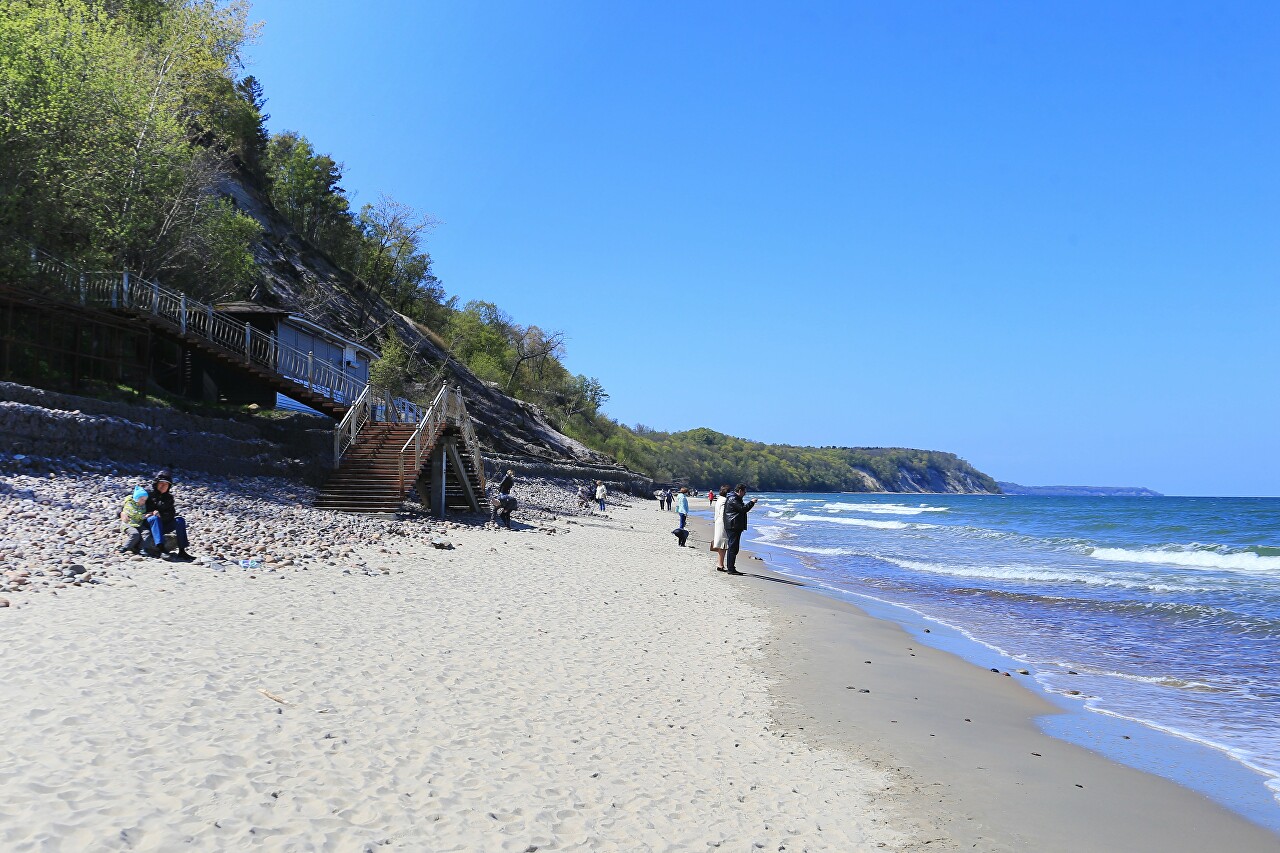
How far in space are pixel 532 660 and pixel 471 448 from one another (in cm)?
1672

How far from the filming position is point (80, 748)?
15.1 ft

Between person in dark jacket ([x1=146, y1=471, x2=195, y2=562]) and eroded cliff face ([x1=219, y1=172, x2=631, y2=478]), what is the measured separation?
24.2 m

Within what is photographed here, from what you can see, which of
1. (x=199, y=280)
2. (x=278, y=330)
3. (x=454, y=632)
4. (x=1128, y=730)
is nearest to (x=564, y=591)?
(x=454, y=632)

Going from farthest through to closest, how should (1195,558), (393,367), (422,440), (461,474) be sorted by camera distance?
(393,367) → (1195,558) → (461,474) → (422,440)

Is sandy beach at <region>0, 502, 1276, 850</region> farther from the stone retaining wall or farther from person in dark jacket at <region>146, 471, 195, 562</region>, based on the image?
the stone retaining wall

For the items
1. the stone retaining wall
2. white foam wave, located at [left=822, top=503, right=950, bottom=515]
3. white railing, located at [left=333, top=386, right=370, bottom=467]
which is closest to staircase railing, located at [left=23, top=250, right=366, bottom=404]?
white railing, located at [left=333, top=386, right=370, bottom=467]

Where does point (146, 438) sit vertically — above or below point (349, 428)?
below

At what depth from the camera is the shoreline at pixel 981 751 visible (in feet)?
16.7

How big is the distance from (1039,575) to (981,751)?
61.6 feet

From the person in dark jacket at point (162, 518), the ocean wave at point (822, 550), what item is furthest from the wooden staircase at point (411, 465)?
the ocean wave at point (822, 550)

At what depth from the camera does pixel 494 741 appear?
5.64 m

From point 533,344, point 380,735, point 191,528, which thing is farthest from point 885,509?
point 380,735

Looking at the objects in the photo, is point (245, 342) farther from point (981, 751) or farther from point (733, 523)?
point (981, 751)

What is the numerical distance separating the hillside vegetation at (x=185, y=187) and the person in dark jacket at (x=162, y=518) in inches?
432
